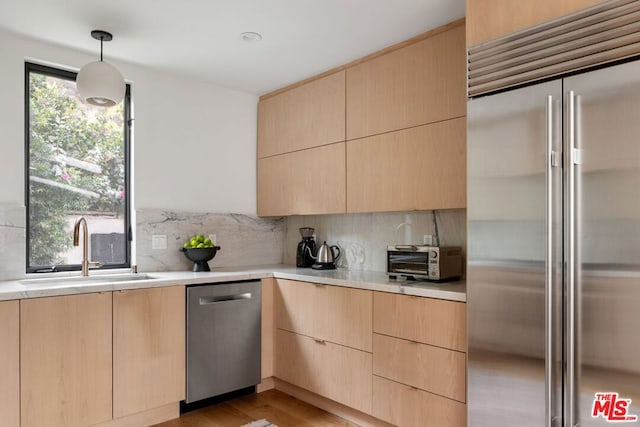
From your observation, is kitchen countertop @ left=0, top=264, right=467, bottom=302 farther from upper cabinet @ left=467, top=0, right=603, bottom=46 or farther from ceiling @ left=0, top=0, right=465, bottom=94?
ceiling @ left=0, top=0, right=465, bottom=94

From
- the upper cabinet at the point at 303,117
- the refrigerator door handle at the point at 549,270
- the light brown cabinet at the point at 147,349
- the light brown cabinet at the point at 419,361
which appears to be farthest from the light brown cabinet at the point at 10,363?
the refrigerator door handle at the point at 549,270

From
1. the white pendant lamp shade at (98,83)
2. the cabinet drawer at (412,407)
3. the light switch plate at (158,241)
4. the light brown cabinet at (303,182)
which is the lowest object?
the cabinet drawer at (412,407)

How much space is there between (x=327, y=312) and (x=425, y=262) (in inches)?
28.5

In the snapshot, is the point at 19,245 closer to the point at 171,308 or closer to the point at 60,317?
the point at 60,317

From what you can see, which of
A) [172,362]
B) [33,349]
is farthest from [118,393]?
[33,349]

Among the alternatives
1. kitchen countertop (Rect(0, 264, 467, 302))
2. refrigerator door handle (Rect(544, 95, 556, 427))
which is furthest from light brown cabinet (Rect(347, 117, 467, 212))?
refrigerator door handle (Rect(544, 95, 556, 427))

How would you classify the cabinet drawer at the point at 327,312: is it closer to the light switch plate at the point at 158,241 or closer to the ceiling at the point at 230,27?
the light switch plate at the point at 158,241

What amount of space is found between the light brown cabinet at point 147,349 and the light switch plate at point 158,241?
0.66m

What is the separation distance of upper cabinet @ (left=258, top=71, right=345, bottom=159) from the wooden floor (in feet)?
6.14

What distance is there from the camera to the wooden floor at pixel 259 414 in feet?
9.19

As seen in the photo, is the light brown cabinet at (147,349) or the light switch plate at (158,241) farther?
the light switch plate at (158,241)

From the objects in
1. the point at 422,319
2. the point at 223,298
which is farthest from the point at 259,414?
the point at 422,319

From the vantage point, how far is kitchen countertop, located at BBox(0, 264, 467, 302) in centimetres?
233

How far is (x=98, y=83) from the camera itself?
2.67 m
